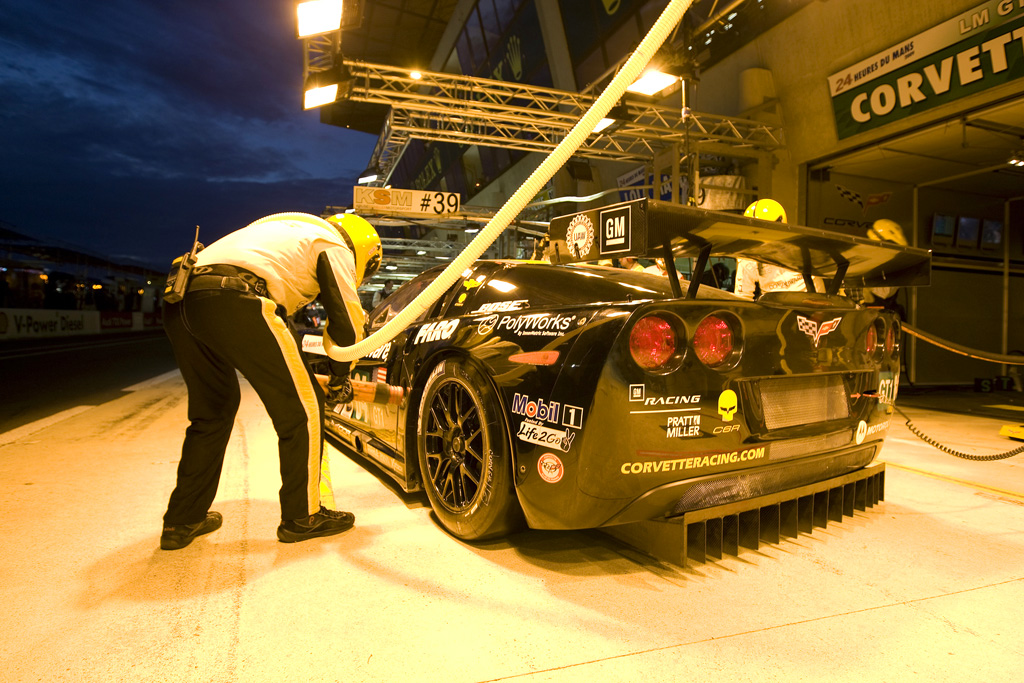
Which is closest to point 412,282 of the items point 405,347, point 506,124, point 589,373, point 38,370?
point 405,347

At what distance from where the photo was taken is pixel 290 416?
235 cm

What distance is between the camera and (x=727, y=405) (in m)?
1.89

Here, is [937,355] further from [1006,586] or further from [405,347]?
[405,347]

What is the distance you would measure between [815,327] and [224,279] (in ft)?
7.20

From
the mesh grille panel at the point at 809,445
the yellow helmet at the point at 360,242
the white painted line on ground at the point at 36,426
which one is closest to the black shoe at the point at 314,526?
the yellow helmet at the point at 360,242

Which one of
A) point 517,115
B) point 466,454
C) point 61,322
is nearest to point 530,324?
point 466,454

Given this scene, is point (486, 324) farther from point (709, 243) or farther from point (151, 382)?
point (151, 382)

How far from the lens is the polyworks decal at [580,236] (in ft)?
6.19

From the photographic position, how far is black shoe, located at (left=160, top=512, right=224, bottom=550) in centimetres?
231

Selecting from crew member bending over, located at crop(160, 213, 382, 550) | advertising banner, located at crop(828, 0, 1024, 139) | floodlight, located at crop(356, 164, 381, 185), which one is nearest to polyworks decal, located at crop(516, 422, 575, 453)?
crew member bending over, located at crop(160, 213, 382, 550)

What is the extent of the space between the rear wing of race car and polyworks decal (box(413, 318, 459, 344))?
0.53 m

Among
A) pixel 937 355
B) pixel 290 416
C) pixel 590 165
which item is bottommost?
pixel 937 355

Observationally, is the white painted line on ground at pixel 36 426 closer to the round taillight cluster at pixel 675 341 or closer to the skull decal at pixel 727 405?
the round taillight cluster at pixel 675 341

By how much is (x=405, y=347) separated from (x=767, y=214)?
3.46m
